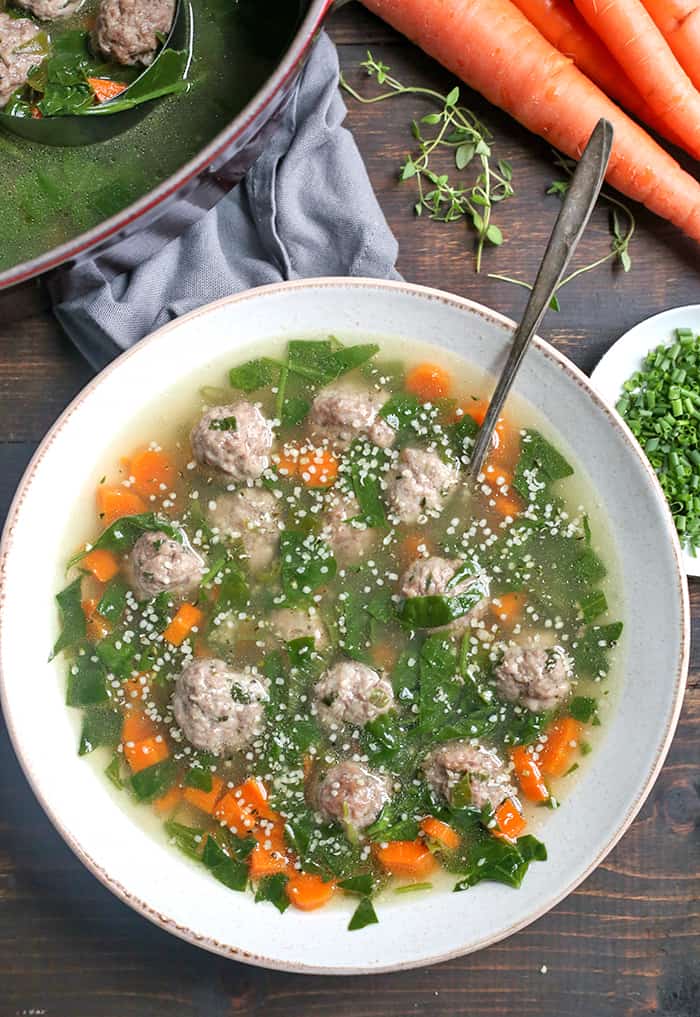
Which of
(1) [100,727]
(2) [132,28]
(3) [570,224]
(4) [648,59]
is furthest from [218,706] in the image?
(4) [648,59]

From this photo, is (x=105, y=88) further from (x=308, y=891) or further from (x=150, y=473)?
(x=308, y=891)

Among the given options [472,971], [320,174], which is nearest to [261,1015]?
[472,971]

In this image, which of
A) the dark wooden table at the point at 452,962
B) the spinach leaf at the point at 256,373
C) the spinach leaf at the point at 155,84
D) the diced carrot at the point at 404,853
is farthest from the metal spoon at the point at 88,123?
the diced carrot at the point at 404,853

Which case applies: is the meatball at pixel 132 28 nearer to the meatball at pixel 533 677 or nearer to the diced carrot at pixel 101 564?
the diced carrot at pixel 101 564

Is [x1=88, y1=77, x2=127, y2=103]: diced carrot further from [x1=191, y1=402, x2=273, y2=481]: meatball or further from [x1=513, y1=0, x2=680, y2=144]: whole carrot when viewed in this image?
[x1=513, y1=0, x2=680, y2=144]: whole carrot

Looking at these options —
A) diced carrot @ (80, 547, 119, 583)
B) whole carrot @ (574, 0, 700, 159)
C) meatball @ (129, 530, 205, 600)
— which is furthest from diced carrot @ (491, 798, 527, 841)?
whole carrot @ (574, 0, 700, 159)

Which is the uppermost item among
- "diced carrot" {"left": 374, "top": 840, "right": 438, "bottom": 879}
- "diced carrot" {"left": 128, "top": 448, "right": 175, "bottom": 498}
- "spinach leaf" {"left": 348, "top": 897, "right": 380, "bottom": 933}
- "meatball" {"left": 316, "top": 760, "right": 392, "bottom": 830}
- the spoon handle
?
the spoon handle

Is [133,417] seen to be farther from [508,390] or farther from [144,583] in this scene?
[508,390]

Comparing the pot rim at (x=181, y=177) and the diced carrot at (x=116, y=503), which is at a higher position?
the pot rim at (x=181, y=177)
